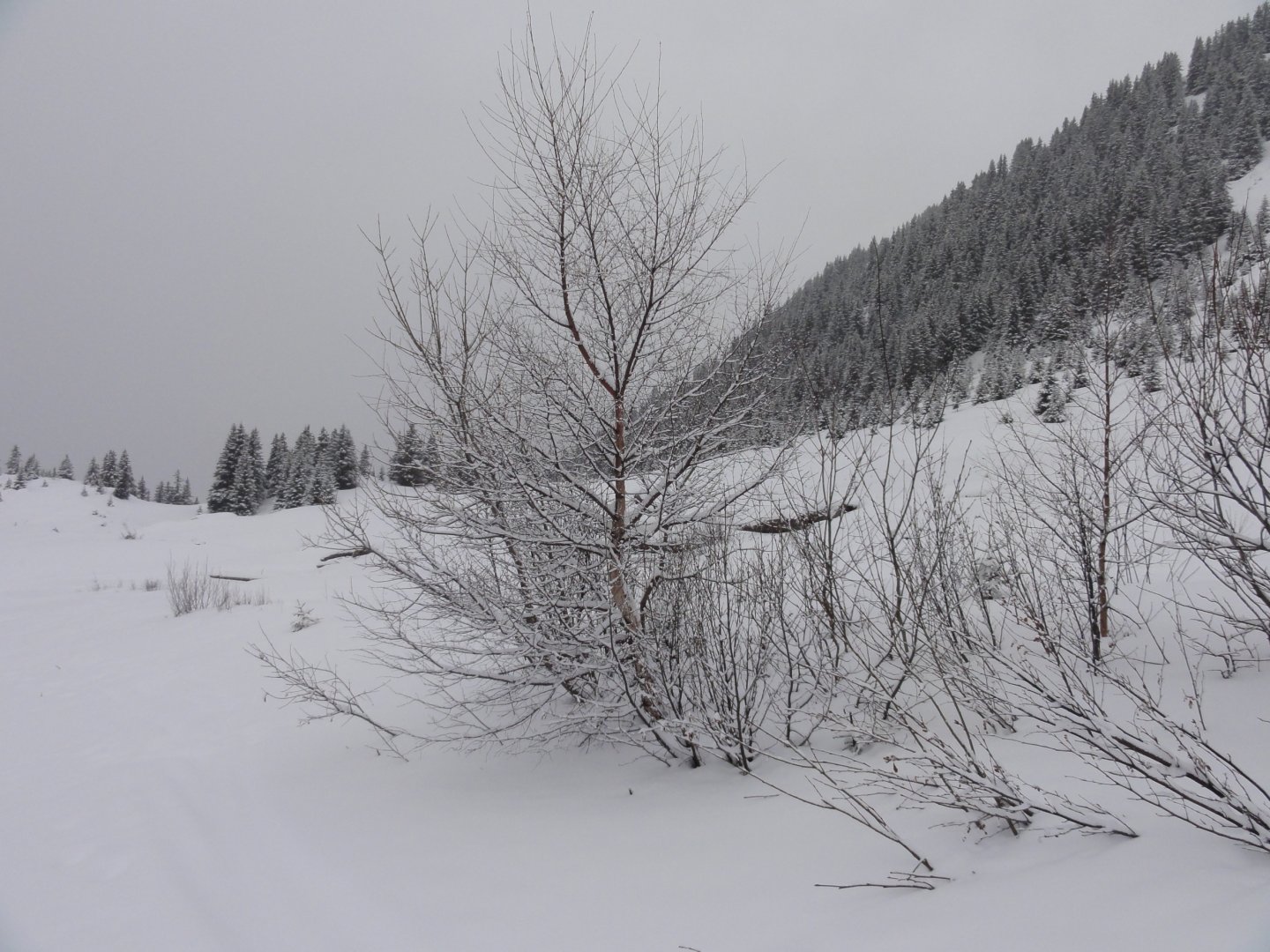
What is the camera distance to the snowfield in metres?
2.16

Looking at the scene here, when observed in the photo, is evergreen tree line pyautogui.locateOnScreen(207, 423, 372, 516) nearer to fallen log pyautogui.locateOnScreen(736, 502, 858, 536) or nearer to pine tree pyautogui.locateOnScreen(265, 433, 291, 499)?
pine tree pyautogui.locateOnScreen(265, 433, 291, 499)

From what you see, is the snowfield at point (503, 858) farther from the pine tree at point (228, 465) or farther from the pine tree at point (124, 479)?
the pine tree at point (124, 479)

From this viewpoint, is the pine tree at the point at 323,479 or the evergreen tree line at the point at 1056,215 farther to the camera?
the evergreen tree line at the point at 1056,215

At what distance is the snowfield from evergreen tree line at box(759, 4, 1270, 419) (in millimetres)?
30687

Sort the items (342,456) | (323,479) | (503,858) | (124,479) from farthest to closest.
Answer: (124,479), (342,456), (323,479), (503,858)

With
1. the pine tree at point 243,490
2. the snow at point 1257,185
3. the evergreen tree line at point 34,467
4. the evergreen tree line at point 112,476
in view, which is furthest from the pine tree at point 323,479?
the snow at point 1257,185

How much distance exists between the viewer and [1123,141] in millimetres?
63781

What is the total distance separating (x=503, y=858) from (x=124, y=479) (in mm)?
84616

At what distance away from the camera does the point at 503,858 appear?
3.64m

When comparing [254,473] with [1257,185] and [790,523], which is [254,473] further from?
[1257,185]

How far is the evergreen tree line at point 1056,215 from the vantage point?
44062 millimetres

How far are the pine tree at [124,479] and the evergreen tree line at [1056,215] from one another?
76.4 metres

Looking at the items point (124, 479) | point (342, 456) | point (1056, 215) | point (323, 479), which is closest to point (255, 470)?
point (342, 456)

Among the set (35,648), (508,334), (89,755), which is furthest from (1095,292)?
(35,648)
